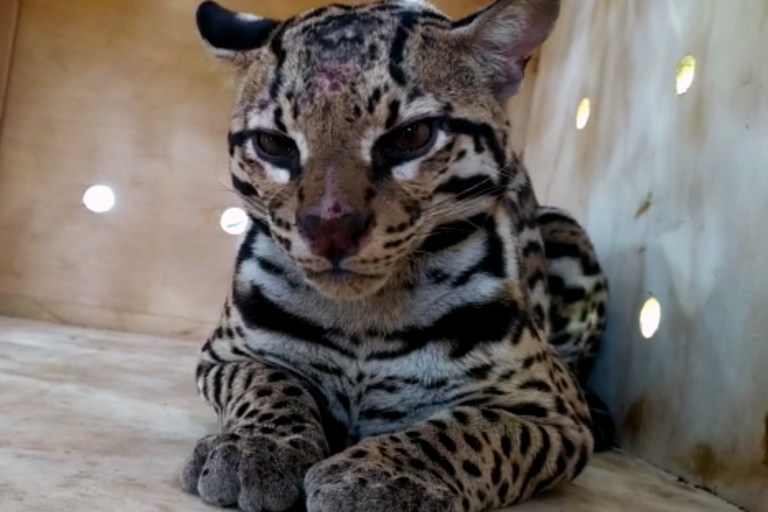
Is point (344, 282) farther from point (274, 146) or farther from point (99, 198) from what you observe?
point (99, 198)

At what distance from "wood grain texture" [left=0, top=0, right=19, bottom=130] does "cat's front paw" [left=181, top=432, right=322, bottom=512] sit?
10.6ft

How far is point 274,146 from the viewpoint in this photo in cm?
243

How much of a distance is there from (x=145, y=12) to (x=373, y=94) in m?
2.96

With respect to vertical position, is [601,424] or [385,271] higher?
[385,271]

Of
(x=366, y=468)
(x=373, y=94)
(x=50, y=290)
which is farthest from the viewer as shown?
(x=50, y=290)

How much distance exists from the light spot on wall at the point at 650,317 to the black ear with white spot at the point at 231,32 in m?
1.46

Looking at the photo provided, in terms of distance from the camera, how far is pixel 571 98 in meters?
4.60

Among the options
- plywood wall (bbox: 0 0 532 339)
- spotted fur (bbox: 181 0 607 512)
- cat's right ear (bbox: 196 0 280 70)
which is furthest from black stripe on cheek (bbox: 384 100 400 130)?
plywood wall (bbox: 0 0 532 339)

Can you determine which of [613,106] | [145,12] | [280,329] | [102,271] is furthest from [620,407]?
[145,12]

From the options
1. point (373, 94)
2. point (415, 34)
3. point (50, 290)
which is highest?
point (415, 34)

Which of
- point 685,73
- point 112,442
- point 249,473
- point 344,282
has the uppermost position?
point 685,73

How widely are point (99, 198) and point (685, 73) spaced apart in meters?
2.73

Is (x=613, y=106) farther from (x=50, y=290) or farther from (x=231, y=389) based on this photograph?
(x=50, y=290)

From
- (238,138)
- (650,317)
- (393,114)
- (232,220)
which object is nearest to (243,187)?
(238,138)
